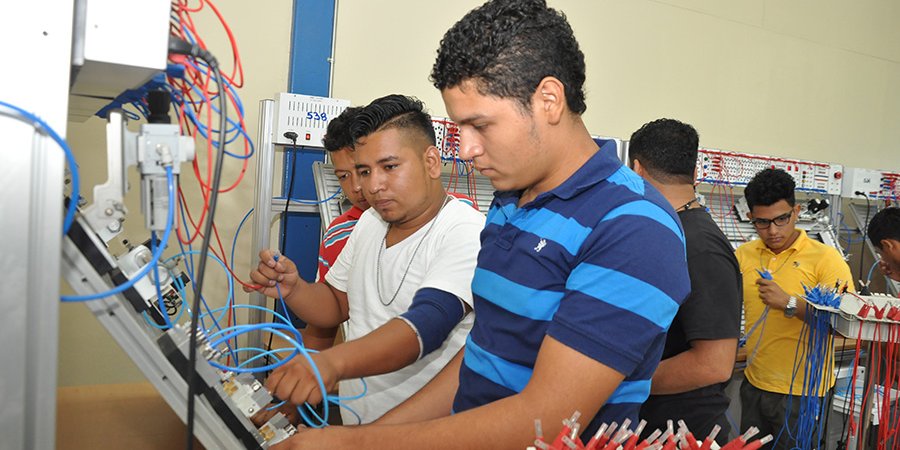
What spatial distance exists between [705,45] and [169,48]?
4.21 m

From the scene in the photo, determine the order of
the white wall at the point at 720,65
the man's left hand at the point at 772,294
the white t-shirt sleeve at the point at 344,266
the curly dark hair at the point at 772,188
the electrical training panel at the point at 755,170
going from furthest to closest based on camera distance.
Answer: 1. the electrical training panel at the point at 755,170
2. the white wall at the point at 720,65
3. the curly dark hair at the point at 772,188
4. the man's left hand at the point at 772,294
5. the white t-shirt sleeve at the point at 344,266

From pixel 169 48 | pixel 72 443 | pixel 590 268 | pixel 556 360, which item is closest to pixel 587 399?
pixel 556 360

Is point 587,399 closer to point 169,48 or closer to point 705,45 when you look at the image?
point 169,48

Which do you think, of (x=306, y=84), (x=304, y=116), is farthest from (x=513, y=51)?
(x=306, y=84)

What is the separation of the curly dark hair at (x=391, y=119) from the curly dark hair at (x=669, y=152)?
0.68m

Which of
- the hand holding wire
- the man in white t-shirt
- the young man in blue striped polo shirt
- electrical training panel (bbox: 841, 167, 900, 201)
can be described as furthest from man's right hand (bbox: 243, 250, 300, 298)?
electrical training panel (bbox: 841, 167, 900, 201)

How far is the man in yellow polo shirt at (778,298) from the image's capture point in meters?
2.58

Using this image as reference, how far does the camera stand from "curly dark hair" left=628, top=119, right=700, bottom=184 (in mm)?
1855

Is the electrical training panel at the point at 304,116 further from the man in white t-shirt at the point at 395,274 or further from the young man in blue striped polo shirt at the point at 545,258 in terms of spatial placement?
the young man in blue striped polo shirt at the point at 545,258

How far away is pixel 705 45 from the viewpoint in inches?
168

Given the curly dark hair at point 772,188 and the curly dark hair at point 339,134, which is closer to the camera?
the curly dark hair at point 339,134

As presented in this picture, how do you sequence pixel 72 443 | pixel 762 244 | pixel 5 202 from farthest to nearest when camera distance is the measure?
pixel 762 244 < pixel 72 443 < pixel 5 202

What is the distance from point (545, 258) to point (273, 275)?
878 mm

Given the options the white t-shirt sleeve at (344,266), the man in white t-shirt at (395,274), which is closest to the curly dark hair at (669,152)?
the man in white t-shirt at (395,274)
